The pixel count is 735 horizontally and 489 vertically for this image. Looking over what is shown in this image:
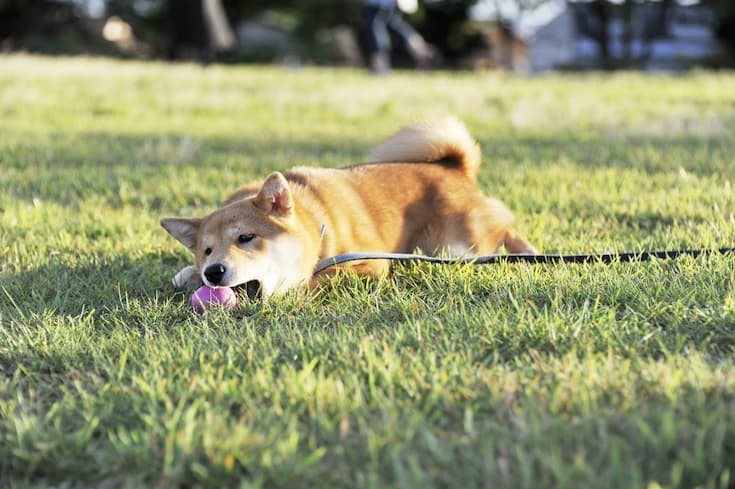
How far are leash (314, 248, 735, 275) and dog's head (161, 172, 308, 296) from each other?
177 millimetres

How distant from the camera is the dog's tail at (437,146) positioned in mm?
4031

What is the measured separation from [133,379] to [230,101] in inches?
278

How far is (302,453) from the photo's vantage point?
1890 mm

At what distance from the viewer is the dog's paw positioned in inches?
130

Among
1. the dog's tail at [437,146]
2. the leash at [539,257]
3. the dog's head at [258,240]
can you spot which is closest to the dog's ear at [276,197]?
the dog's head at [258,240]

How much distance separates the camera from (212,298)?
2930 millimetres

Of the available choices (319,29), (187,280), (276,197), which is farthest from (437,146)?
(319,29)

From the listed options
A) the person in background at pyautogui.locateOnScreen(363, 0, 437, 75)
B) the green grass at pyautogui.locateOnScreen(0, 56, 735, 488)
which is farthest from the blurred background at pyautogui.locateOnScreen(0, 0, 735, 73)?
the green grass at pyautogui.locateOnScreen(0, 56, 735, 488)

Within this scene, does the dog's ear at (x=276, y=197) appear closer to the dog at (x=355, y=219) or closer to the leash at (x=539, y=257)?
the dog at (x=355, y=219)

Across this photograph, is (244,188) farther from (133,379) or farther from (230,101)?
(230,101)

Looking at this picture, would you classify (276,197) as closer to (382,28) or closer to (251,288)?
(251,288)

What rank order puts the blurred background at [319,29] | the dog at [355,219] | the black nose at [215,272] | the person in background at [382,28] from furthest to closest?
1. the blurred background at [319,29]
2. the person in background at [382,28]
3. the dog at [355,219]
4. the black nose at [215,272]

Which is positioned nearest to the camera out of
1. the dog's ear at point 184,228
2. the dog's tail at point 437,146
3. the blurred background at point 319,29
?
the dog's ear at point 184,228

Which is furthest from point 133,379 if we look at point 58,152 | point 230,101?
point 230,101
